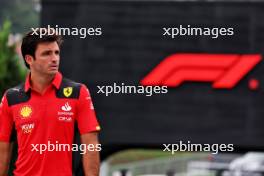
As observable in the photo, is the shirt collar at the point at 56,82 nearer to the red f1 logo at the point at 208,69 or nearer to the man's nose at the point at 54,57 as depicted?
the man's nose at the point at 54,57

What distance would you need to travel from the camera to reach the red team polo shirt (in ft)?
20.5

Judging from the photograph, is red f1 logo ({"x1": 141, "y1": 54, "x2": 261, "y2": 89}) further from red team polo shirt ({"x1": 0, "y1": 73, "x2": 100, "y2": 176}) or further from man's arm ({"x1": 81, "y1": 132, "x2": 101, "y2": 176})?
man's arm ({"x1": 81, "y1": 132, "x2": 101, "y2": 176})

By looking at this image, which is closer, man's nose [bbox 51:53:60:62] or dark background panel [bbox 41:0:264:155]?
man's nose [bbox 51:53:60:62]

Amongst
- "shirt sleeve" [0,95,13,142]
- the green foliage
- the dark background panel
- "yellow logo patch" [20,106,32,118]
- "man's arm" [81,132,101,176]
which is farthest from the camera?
the green foliage

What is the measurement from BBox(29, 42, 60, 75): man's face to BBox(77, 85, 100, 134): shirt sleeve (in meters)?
0.26

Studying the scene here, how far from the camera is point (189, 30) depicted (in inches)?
523

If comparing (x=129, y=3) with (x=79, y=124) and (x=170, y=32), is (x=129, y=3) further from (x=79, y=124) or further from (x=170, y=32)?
(x=79, y=124)

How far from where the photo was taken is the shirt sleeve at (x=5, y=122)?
6449 mm

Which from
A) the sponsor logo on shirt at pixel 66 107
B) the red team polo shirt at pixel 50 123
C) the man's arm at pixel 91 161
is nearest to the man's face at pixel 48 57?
the red team polo shirt at pixel 50 123

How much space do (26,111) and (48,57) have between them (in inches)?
16.9

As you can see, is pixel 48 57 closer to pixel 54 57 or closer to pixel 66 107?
pixel 54 57

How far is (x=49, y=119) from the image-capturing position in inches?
246

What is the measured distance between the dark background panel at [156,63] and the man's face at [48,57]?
7.04 m

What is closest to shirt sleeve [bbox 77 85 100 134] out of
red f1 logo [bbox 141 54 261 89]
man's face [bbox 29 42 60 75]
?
man's face [bbox 29 42 60 75]
